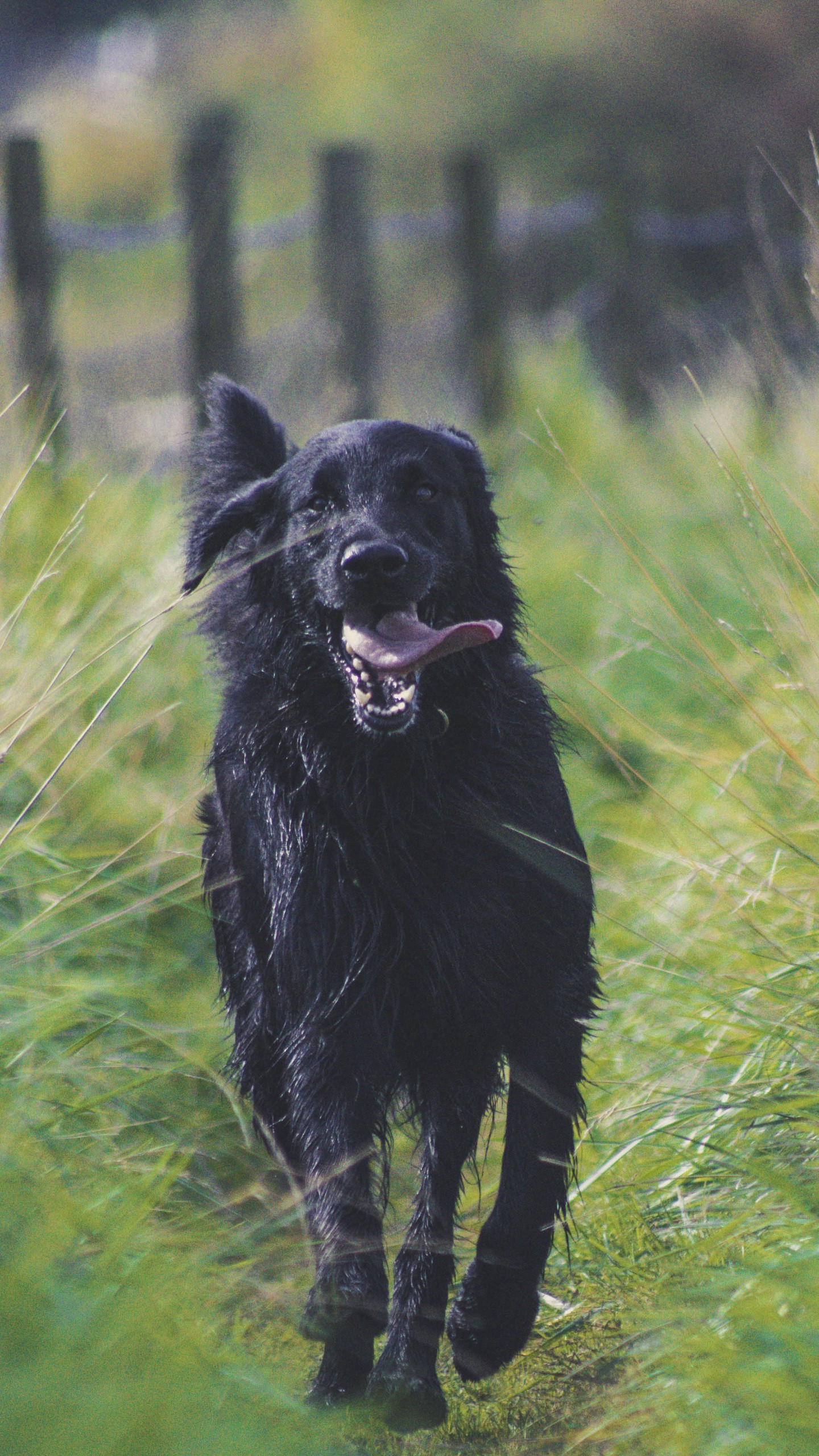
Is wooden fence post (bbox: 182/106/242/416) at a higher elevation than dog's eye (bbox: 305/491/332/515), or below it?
below

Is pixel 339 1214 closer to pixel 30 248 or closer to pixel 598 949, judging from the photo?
pixel 598 949

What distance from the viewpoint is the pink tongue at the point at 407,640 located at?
236 cm

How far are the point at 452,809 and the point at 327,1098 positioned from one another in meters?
0.55

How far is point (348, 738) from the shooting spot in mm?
2652

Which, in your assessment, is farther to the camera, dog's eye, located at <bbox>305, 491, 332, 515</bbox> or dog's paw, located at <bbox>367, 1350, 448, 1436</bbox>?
dog's eye, located at <bbox>305, 491, 332, 515</bbox>

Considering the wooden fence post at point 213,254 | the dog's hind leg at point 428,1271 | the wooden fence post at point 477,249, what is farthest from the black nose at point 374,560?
the wooden fence post at point 477,249

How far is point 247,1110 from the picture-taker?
2.99 m

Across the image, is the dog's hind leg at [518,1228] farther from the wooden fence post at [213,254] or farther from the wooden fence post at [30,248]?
the wooden fence post at [213,254]

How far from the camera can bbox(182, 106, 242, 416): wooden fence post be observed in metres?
6.84

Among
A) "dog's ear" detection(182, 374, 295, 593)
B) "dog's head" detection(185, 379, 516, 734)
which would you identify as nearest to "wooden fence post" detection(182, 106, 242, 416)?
"dog's ear" detection(182, 374, 295, 593)

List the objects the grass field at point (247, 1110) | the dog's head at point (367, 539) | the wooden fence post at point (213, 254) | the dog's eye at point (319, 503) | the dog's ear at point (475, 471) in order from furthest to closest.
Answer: the wooden fence post at point (213, 254)
the dog's ear at point (475, 471)
the dog's eye at point (319, 503)
the dog's head at point (367, 539)
the grass field at point (247, 1110)

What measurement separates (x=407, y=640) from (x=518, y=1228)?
40.2 inches

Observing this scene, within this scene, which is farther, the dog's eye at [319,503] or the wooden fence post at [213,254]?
the wooden fence post at [213,254]

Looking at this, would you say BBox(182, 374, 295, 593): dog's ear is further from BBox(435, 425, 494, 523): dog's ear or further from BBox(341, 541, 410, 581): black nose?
BBox(341, 541, 410, 581): black nose
